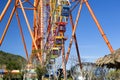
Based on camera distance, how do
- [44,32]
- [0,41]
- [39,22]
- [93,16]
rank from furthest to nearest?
1. [39,22]
2. [44,32]
3. [0,41]
4. [93,16]

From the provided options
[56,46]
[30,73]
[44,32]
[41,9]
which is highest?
[41,9]

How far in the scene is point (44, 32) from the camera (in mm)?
39969

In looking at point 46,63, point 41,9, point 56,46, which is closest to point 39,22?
point 41,9

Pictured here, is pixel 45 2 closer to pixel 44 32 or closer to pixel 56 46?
pixel 44 32

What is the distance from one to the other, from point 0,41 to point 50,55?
20.2 ft

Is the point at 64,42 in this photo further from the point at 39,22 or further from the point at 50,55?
the point at 39,22

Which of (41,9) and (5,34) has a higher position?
(41,9)

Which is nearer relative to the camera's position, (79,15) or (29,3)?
(79,15)

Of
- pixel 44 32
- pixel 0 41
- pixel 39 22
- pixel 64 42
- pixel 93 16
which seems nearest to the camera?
pixel 93 16

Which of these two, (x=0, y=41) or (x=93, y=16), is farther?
(x=0, y=41)

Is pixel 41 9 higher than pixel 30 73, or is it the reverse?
pixel 41 9

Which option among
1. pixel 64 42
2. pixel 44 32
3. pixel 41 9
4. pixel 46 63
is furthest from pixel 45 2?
pixel 46 63

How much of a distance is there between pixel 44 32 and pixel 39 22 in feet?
10.9

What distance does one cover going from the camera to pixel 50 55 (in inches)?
1420
